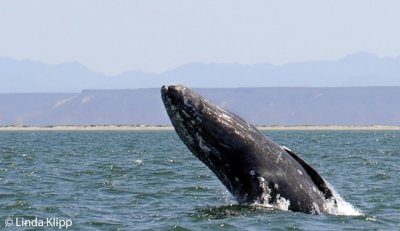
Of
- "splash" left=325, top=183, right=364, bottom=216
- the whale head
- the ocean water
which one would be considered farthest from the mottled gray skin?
the ocean water

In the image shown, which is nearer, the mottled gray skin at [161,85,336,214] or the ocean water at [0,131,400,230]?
the mottled gray skin at [161,85,336,214]

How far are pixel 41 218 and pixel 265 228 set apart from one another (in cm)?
431

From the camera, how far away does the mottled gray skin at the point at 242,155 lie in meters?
14.5

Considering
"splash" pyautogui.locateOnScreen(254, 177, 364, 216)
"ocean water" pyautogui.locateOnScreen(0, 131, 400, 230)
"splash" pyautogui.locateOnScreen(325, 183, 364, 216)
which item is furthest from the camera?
"splash" pyautogui.locateOnScreen(325, 183, 364, 216)

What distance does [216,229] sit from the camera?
14.3 metres

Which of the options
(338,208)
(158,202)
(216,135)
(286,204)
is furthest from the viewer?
(158,202)

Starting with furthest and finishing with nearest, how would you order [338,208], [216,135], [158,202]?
[158,202], [338,208], [216,135]

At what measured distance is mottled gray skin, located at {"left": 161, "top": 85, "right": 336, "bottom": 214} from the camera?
1448 cm

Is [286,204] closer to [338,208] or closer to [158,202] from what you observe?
[338,208]

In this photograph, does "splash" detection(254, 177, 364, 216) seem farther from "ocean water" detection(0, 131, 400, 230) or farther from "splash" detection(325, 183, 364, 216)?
"ocean water" detection(0, 131, 400, 230)

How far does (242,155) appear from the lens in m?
14.6

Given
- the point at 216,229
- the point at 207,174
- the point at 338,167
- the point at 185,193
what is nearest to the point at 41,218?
the point at 216,229

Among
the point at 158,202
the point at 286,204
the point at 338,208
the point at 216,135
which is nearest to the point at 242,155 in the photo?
the point at 216,135

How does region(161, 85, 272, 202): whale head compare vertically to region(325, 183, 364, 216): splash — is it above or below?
above
